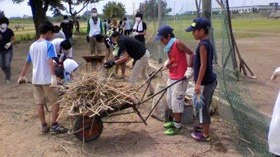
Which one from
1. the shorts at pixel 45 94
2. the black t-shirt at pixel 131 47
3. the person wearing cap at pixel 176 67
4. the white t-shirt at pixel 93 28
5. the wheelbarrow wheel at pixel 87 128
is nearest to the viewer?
the wheelbarrow wheel at pixel 87 128

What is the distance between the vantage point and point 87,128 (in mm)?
5574

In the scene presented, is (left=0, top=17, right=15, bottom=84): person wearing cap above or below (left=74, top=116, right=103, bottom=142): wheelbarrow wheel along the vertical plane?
above

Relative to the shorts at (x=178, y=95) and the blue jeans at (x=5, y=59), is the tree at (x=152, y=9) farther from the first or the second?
the shorts at (x=178, y=95)

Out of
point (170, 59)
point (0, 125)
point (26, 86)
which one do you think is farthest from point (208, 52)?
point (26, 86)

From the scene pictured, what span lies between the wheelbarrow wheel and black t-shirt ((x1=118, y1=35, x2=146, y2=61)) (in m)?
1.89

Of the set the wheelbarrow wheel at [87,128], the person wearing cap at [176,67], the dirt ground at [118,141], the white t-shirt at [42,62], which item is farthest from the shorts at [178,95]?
the white t-shirt at [42,62]

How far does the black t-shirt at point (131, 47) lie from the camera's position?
7164 mm

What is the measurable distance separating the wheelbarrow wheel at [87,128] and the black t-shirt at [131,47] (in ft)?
6.20

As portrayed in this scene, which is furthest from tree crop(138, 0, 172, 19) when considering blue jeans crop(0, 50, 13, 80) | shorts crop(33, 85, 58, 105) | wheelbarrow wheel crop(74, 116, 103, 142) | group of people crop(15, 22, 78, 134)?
wheelbarrow wheel crop(74, 116, 103, 142)

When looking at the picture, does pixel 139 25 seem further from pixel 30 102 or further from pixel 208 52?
pixel 208 52

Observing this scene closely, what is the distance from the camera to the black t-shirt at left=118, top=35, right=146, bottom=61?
716cm

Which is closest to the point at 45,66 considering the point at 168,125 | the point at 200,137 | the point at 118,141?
the point at 118,141

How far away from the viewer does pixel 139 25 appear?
1358 centimetres

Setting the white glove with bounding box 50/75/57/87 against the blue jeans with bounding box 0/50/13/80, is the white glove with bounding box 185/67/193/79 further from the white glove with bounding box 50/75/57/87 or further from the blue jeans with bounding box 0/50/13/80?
the blue jeans with bounding box 0/50/13/80
